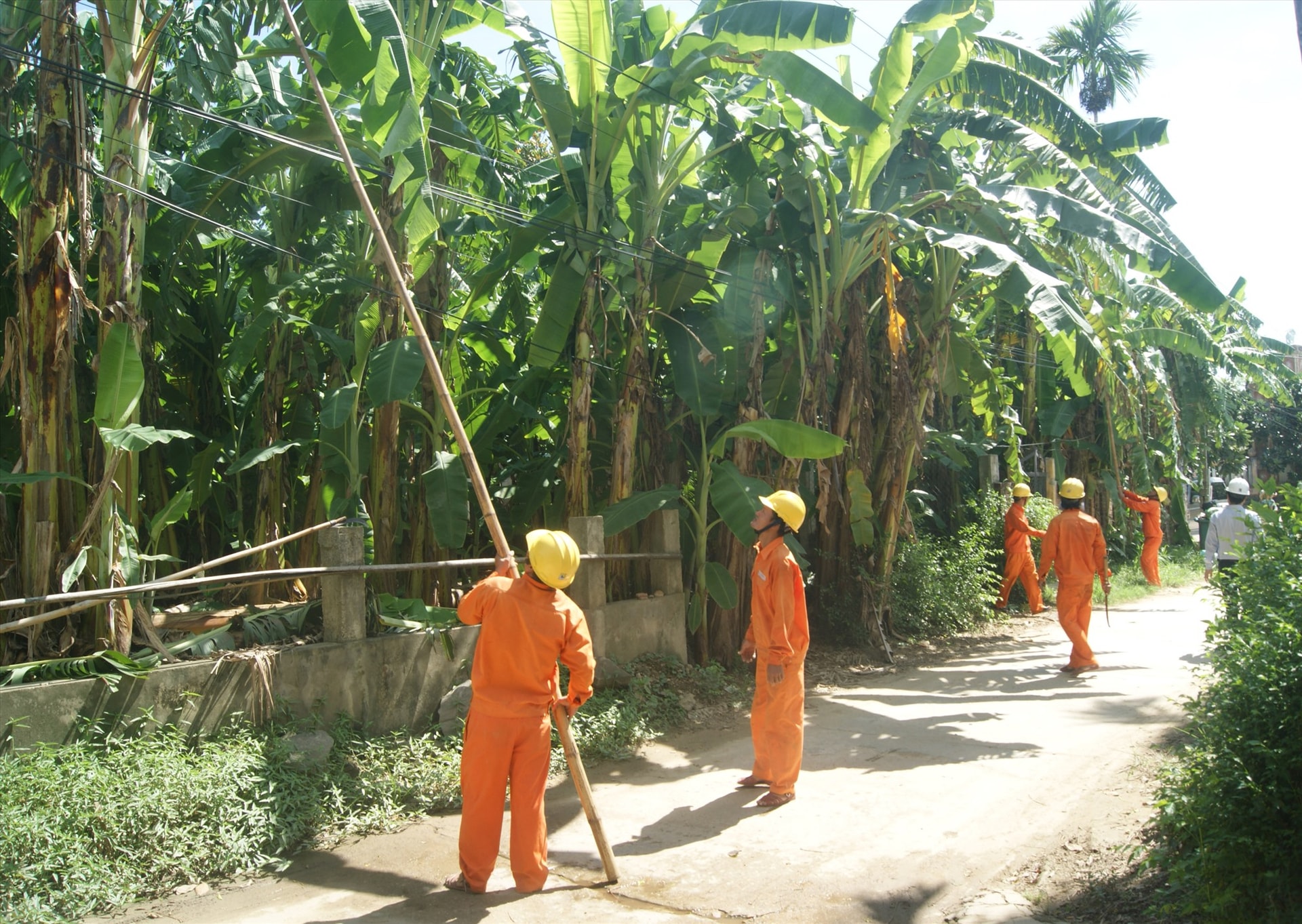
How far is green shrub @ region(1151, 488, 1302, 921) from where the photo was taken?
3656 millimetres

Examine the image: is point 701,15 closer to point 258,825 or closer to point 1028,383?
point 258,825

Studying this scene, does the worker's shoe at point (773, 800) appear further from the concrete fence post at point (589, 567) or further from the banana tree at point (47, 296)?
the banana tree at point (47, 296)

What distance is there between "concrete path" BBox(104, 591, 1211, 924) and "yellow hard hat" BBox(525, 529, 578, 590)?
1416 millimetres

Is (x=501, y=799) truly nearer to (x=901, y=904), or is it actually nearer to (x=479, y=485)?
(x=479, y=485)

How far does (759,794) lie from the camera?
594 cm

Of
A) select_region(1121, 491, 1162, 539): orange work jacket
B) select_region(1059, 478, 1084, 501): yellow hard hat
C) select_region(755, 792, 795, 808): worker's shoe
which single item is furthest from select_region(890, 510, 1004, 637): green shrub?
select_region(755, 792, 795, 808): worker's shoe

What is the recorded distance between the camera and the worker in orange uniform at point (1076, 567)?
9312mm

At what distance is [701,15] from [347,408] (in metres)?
4.08

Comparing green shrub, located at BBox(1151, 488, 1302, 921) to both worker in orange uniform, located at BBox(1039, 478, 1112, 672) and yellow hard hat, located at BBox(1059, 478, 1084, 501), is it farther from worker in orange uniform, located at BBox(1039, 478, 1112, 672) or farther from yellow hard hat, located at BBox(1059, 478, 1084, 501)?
yellow hard hat, located at BBox(1059, 478, 1084, 501)

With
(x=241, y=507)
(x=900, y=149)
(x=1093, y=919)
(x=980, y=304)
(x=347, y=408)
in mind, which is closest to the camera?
(x=1093, y=919)

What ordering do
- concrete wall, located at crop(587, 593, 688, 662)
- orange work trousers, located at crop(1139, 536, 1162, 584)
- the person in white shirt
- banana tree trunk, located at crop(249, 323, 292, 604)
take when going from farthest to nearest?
orange work trousers, located at crop(1139, 536, 1162, 584) < the person in white shirt < banana tree trunk, located at crop(249, 323, 292, 604) < concrete wall, located at crop(587, 593, 688, 662)

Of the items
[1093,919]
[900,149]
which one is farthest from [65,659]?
[900,149]

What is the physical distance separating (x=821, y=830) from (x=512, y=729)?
1905mm

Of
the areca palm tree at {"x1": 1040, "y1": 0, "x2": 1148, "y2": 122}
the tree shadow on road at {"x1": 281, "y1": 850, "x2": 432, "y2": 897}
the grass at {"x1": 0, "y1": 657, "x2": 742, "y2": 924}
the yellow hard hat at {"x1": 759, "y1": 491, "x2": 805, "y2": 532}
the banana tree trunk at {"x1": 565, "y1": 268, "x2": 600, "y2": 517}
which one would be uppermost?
the areca palm tree at {"x1": 1040, "y1": 0, "x2": 1148, "y2": 122}
